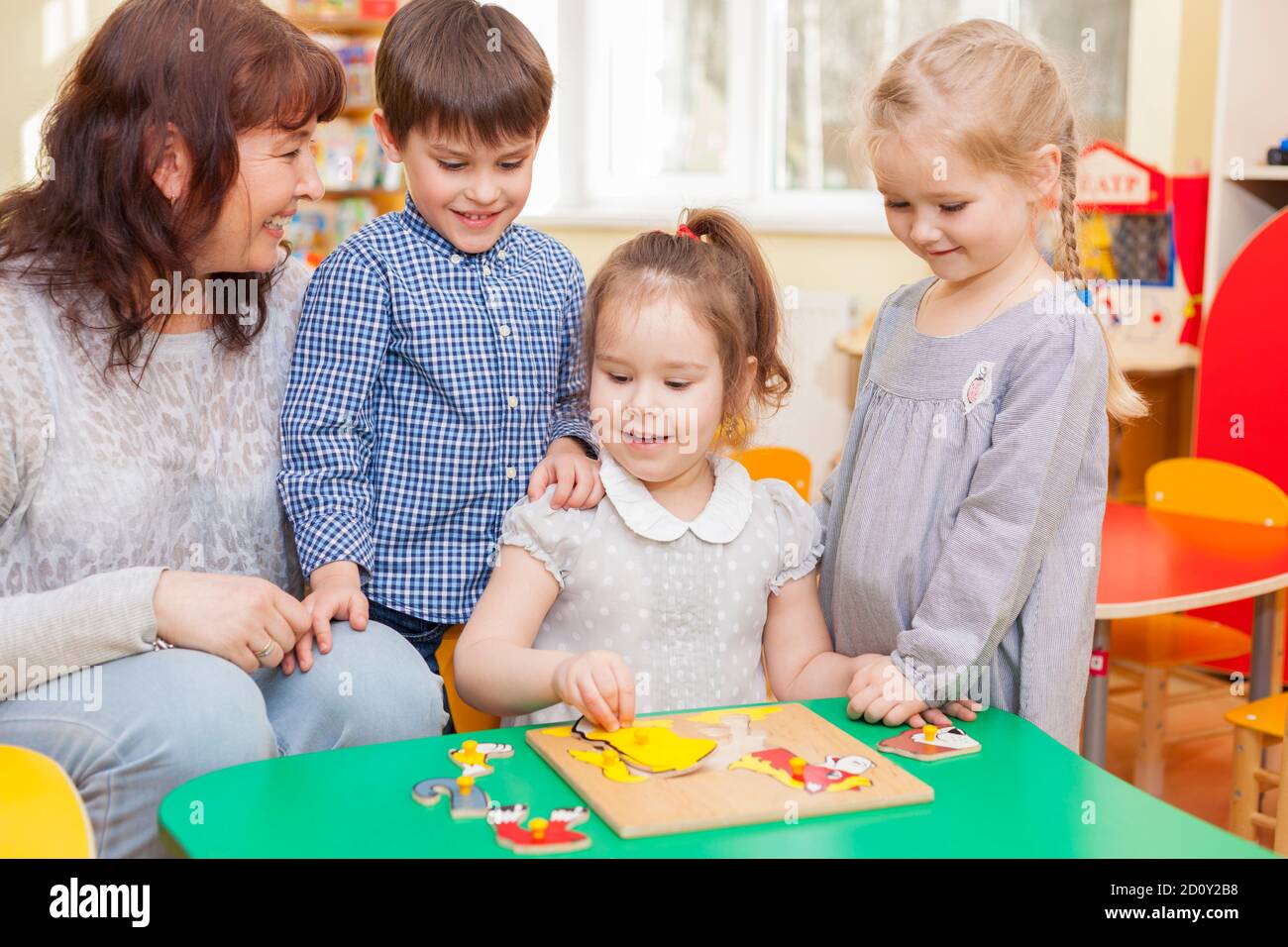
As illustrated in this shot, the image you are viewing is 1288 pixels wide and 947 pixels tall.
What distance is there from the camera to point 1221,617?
119 inches

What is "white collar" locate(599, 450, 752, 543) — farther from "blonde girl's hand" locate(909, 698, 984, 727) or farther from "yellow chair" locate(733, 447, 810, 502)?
"yellow chair" locate(733, 447, 810, 502)

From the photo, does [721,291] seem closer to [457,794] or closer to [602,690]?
[602,690]

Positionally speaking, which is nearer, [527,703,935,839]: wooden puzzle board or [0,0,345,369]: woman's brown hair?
[527,703,935,839]: wooden puzzle board

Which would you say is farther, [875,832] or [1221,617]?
[1221,617]

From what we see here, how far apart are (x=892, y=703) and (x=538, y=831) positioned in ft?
1.34

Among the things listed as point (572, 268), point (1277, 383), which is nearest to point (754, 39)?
point (1277, 383)

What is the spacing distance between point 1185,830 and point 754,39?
12.9 ft

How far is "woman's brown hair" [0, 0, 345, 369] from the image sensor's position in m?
1.42

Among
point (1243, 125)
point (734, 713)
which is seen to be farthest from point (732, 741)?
point (1243, 125)

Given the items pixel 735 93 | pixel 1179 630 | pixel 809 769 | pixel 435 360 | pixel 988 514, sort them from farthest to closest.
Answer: pixel 735 93
pixel 1179 630
pixel 435 360
pixel 988 514
pixel 809 769

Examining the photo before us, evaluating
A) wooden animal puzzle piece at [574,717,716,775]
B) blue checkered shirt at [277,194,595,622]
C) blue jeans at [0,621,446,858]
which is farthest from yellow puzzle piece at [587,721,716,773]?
blue checkered shirt at [277,194,595,622]

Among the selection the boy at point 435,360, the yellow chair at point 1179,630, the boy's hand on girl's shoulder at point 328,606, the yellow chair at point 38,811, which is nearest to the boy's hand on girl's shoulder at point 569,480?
the boy at point 435,360

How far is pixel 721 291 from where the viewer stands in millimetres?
1398
